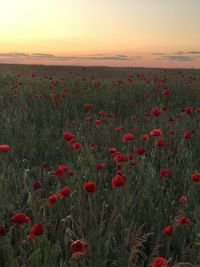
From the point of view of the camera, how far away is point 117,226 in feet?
11.1

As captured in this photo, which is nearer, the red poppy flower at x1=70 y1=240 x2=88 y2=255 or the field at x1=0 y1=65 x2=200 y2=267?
the red poppy flower at x1=70 y1=240 x2=88 y2=255

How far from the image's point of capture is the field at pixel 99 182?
111 inches

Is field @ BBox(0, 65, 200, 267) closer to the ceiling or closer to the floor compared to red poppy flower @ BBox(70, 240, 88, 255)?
closer to the floor

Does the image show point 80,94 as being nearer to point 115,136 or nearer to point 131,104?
point 131,104

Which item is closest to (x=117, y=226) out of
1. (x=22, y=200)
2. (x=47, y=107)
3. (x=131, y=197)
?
(x=131, y=197)

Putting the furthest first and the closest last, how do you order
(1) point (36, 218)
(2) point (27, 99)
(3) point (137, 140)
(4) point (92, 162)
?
(2) point (27, 99) → (3) point (137, 140) → (4) point (92, 162) → (1) point (36, 218)

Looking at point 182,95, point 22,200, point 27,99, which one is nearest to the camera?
point 22,200

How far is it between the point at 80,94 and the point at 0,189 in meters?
6.15

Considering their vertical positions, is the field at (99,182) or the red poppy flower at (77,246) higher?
the red poppy flower at (77,246)

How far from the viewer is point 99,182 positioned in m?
3.97

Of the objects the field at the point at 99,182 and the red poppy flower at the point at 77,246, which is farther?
the field at the point at 99,182

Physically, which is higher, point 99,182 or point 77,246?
point 77,246

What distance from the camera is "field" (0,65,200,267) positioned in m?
2.83

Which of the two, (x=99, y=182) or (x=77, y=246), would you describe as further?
(x=99, y=182)
